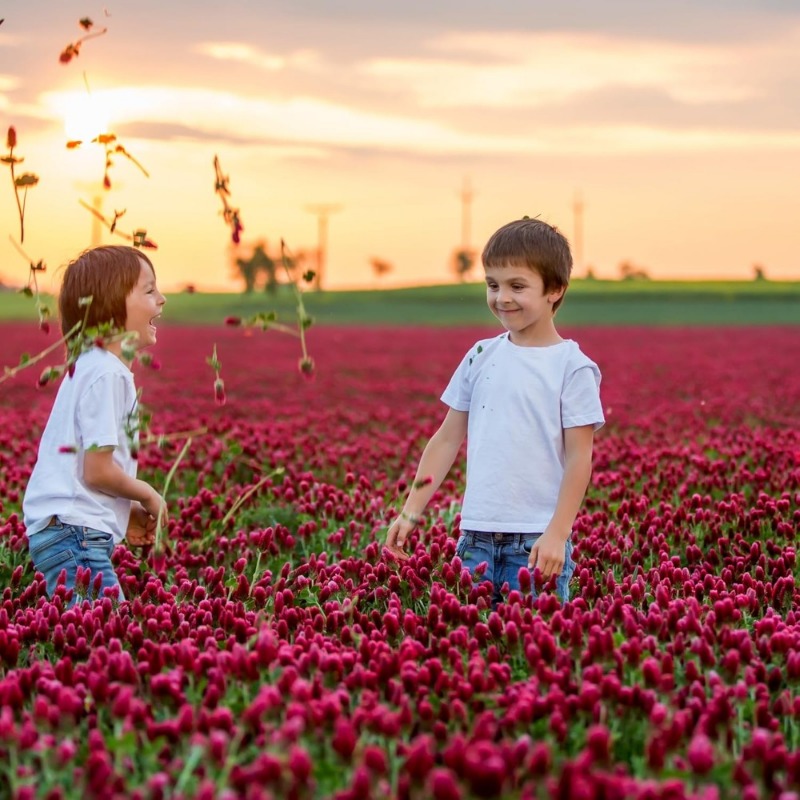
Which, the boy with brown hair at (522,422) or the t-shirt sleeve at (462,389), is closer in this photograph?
the boy with brown hair at (522,422)

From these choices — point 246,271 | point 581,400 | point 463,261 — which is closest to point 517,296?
point 581,400

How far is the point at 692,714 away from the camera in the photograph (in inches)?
153

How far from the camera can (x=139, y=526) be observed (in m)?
6.35

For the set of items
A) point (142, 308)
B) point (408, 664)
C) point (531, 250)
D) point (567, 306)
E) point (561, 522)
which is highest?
point (567, 306)

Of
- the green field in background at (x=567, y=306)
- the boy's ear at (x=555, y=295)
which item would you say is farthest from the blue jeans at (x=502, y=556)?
the green field in background at (x=567, y=306)

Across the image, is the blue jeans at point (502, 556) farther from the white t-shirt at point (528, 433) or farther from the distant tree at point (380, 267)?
the distant tree at point (380, 267)

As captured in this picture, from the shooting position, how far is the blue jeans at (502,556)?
18.6 ft

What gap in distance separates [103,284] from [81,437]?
774 millimetres

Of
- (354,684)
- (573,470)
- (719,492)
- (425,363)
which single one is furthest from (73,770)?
(425,363)

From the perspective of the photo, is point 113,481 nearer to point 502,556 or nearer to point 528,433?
point 502,556

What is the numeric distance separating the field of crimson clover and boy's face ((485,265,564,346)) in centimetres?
120

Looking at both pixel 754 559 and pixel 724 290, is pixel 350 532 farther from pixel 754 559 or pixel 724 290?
pixel 724 290

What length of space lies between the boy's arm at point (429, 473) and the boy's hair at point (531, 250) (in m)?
0.86

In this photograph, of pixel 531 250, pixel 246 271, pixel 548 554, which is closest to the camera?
pixel 548 554
